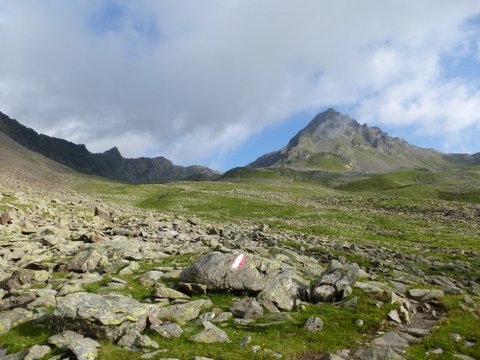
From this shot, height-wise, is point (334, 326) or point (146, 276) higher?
point (146, 276)

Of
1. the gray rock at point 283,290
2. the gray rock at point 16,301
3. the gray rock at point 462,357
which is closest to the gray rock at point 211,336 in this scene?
the gray rock at point 283,290

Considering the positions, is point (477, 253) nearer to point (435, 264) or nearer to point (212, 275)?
point (435, 264)

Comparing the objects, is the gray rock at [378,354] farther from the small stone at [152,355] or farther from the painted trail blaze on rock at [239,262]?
the painted trail blaze on rock at [239,262]

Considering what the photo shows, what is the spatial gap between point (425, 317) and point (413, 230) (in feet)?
157

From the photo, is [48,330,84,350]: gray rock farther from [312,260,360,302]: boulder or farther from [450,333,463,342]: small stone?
[450,333,463,342]: small stone

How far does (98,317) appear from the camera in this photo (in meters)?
15.9

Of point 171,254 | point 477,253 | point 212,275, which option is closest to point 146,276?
point 212,275

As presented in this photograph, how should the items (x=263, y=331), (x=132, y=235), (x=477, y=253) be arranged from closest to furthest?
(x=263, y=331) < (x=132, y=235) < (x=477, y=253)

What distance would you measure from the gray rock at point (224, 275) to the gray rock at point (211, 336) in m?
4.28

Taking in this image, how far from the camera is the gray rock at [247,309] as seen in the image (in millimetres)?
18156

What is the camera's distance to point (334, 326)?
58.0ft

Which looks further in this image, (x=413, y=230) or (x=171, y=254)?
(x=413, y=230)

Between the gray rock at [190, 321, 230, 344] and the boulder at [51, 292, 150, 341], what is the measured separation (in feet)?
8.42

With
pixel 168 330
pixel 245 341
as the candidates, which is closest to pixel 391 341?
pixel 245 341
